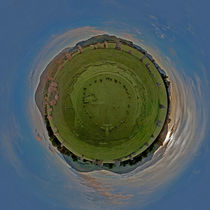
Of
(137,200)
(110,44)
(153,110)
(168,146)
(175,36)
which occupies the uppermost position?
(110,44)

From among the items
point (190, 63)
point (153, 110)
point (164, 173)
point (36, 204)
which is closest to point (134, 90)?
point (153, 110)

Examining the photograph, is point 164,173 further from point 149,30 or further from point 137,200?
point 149,30

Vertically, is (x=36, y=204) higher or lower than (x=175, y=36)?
lower

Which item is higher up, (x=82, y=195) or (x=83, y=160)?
(x=83, y=160)

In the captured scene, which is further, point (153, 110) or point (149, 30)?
point (153, 110)

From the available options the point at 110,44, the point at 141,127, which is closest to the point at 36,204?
the point at 141,127

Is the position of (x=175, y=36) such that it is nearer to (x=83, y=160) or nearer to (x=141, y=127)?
(x=141, y=127)
